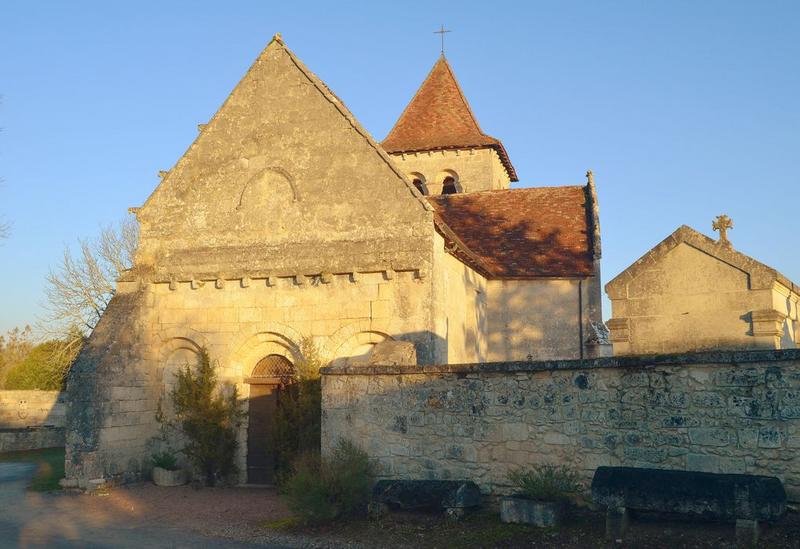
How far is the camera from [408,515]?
29.0 ft

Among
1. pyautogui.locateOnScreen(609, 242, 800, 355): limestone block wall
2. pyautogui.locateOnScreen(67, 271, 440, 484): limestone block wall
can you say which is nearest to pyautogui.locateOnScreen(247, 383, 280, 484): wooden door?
pyautogui.locateOnScreen(67, 271, 440, 484): limestone block wall

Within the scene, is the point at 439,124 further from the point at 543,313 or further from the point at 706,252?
the point at 706,252

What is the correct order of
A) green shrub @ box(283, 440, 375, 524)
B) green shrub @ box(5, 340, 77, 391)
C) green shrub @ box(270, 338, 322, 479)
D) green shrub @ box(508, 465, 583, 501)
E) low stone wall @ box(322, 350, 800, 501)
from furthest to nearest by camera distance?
green shrub @ box(5, 340, 77, 391), green shrub @ box(270, 338, 322, 479), green shrub @ box(283, 440, 375, 524), green shrub @ box(508, 465, 583, 501), low stone wall @ box(322, 350, 800, 501)

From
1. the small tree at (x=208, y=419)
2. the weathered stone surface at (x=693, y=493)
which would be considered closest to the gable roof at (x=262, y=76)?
the small tree at (x=208, y=419)

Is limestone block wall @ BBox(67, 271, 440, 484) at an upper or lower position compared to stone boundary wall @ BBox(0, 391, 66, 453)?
upper

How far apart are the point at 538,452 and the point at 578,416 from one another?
67 centimetres

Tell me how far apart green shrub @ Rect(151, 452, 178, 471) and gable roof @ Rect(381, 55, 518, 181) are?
14890 mm

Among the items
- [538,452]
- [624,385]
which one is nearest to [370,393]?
[538,452]

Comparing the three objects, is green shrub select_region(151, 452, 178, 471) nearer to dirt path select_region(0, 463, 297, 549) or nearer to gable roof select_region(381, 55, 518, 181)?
dirt path select_region(0, 463, 297, 549)

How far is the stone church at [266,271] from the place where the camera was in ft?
45.0

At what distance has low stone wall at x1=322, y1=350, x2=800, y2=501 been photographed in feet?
23.9

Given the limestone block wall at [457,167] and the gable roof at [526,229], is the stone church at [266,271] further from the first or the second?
the limestone block wall at [457,167]

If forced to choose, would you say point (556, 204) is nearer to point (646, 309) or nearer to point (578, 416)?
point (646, 309)

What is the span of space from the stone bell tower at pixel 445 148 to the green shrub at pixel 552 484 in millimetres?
17969
